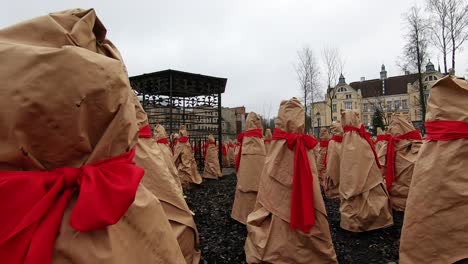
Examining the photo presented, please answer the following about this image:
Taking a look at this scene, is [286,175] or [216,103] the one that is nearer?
[286,175]

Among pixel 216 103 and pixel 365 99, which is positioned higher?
pixel 365 99

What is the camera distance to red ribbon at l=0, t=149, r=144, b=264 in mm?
1140

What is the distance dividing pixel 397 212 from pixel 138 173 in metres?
7.29

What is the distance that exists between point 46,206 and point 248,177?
5.64 m

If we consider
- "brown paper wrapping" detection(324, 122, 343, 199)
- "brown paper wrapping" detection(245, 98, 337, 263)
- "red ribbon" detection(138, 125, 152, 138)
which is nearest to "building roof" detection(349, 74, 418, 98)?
"brown paper wrapping" detection(324, 122, 343, 199)

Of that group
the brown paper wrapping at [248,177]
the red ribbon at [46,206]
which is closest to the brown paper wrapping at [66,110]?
the red ribbon at [46,206]

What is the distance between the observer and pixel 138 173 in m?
1.32

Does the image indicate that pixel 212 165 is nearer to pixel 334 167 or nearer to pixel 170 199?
pixel 334 167

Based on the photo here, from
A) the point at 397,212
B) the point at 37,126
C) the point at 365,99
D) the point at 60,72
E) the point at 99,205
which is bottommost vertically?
the point at 397,212

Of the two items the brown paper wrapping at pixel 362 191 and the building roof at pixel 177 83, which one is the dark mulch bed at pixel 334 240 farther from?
the building roof at pixel 177 83

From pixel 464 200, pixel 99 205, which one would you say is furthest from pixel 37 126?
pixel 464 200

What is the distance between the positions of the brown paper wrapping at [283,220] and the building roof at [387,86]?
57.3m

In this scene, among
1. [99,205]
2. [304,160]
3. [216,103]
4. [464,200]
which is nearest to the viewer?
[99,205]

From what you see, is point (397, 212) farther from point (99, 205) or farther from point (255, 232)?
point (99, 205)
